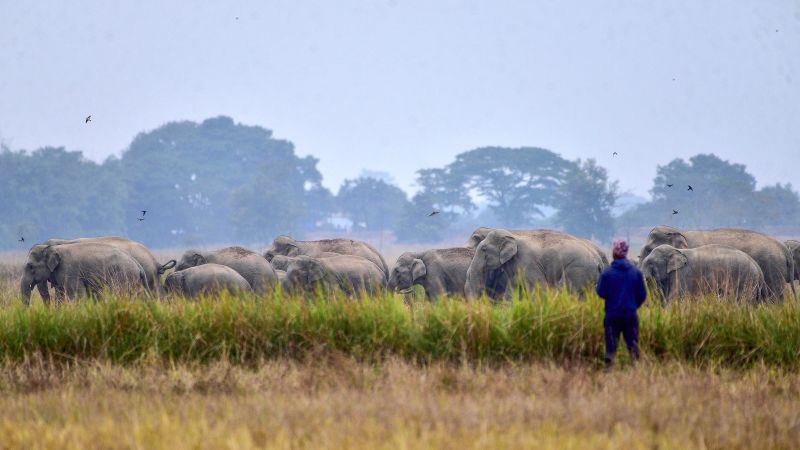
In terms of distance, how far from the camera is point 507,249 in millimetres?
Result: 18594

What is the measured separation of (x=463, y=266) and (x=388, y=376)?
10.9 m

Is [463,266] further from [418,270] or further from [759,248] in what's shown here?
[759,248]

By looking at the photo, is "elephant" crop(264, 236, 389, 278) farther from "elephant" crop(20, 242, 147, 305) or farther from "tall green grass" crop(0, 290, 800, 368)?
"tall green grass" crop(0, 290, 800, 368)

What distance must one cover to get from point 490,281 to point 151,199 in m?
81.5

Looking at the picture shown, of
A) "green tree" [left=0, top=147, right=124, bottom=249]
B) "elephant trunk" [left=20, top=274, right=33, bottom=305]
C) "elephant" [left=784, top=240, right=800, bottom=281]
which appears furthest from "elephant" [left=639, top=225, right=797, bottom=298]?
"green tree" [left=0, top=147, right=124, bottom=249]

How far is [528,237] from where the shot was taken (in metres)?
19.2

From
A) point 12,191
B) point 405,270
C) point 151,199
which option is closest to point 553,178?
point 151,199

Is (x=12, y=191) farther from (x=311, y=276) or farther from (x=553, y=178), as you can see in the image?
(x=311, y=276)

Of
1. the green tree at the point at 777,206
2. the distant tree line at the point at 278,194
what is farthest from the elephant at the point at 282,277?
the green tree at the point at 777,206

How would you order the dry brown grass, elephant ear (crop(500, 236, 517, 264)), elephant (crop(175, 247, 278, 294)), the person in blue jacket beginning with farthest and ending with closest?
elephant (crop(175, 247, 278, 294)) → elephant ear (crop(500, 236, 517, 264)) → the person in blue jacket → the dry brown grass

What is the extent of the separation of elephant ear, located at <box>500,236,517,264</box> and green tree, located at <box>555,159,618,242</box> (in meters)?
71.2

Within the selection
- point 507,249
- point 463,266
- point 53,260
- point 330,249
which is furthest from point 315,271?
point 53,260

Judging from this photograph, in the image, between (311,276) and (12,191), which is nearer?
(311,276)

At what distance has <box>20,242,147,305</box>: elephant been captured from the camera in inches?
774
